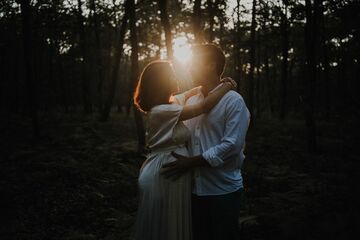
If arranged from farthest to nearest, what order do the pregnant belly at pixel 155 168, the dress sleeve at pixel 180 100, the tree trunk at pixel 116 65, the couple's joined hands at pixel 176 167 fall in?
the tree trunk at pixel 116 65
the dress sleeve at pixel 180 100
the pregnant belly at pixel 155 168
the couple's joined hands at pixel 176 167

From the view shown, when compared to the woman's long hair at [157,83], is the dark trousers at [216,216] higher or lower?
lower

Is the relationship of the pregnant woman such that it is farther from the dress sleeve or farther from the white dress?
the dress sleeve

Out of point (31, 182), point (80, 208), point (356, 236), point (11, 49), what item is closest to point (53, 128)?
point (31, 182)

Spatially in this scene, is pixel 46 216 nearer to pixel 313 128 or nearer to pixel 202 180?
pixel 202 180

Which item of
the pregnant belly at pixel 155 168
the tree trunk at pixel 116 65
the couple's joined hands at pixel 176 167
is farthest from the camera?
the tree trunk at pixel 116 65

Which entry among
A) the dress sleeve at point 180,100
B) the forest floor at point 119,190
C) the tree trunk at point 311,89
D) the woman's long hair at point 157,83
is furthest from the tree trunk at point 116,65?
the woman's long hair at point 157,83

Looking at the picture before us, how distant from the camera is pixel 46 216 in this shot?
23.8 ft

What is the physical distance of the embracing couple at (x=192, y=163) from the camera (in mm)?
3361

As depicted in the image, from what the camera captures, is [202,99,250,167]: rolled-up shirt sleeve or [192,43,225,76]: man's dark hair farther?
[192,43,225,76]: man's dark hair

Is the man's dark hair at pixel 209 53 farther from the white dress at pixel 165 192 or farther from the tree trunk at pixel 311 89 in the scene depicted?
the tree trunk at pixel 311 89

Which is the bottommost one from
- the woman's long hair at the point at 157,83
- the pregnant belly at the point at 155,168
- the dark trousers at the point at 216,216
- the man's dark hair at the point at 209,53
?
the dark trousers at the point at 216,216

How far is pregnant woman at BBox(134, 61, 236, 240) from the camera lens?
3.38 meters

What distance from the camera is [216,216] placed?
338 centimetres

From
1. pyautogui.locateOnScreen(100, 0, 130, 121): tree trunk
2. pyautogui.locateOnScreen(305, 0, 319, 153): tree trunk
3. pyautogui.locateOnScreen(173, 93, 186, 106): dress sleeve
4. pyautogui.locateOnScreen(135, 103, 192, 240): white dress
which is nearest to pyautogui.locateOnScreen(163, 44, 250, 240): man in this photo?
pyautogui.locateOnScreen(135, 103, 192, 240): white dress
